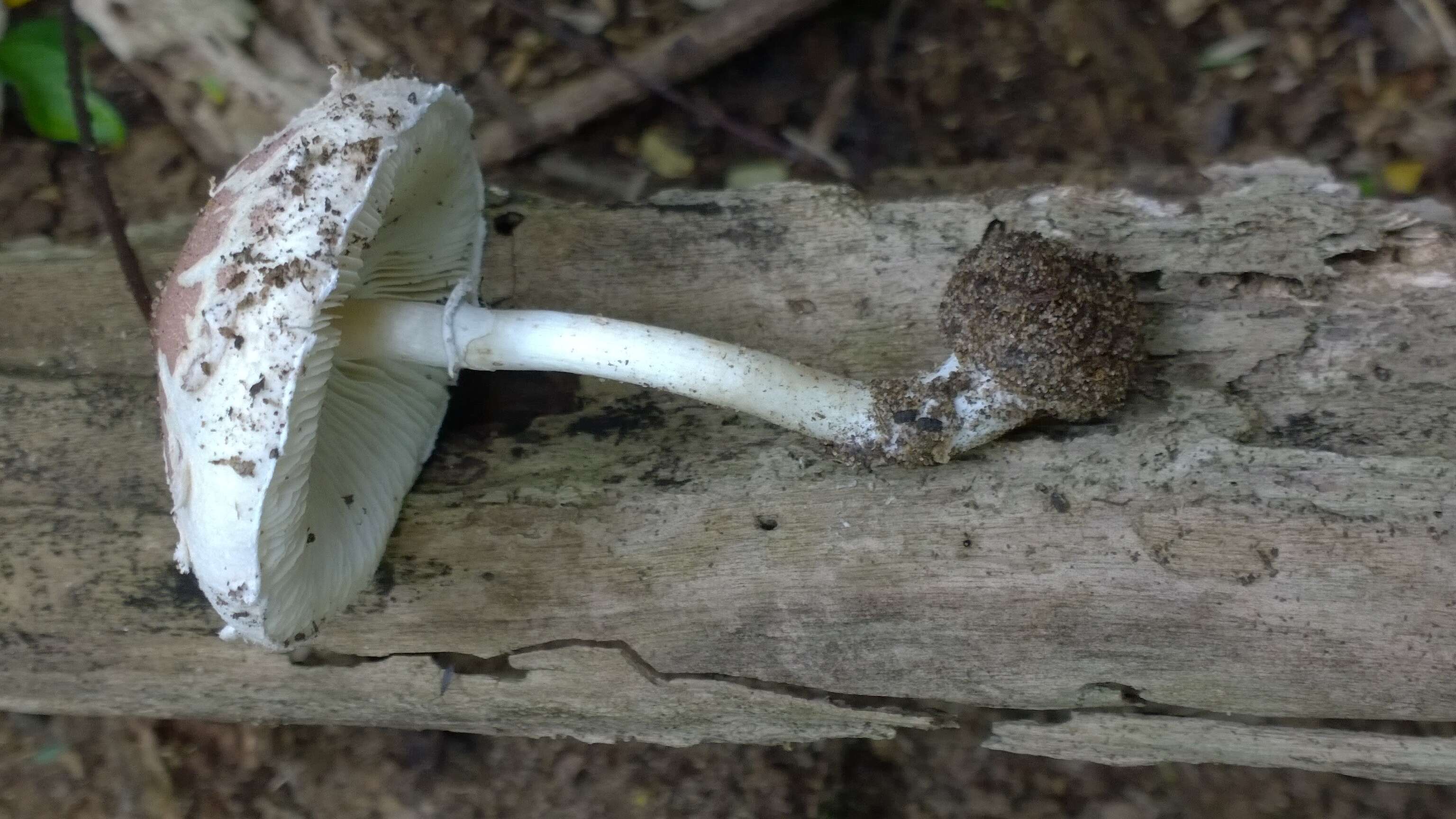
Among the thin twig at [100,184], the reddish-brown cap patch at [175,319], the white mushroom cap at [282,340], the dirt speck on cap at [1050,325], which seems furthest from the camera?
the thin twig at [100,184]

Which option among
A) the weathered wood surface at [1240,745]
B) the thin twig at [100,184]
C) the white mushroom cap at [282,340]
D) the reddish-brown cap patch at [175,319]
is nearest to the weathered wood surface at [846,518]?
the weathered wood surface at [1240,745]

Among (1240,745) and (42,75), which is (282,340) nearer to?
(1240,745)

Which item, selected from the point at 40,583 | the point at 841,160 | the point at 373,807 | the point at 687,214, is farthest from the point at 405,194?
the point at 373,807

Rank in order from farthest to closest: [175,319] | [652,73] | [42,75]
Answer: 1. [652,73]
2. [42,75]
3. [175,319]

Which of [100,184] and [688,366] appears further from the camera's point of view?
[100,184]

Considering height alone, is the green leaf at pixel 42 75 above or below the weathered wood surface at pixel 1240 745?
above

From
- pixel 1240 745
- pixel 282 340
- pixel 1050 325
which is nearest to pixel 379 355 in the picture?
pixel 282 340

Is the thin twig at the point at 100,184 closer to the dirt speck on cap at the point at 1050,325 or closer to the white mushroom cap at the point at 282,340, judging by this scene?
the white mushroom cap at the point at 282,340

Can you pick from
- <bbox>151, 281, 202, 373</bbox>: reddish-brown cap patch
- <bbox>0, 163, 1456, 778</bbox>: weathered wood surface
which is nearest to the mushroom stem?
<bbox>0, 163, 1456, 778</bbox>: weathered wood surface
